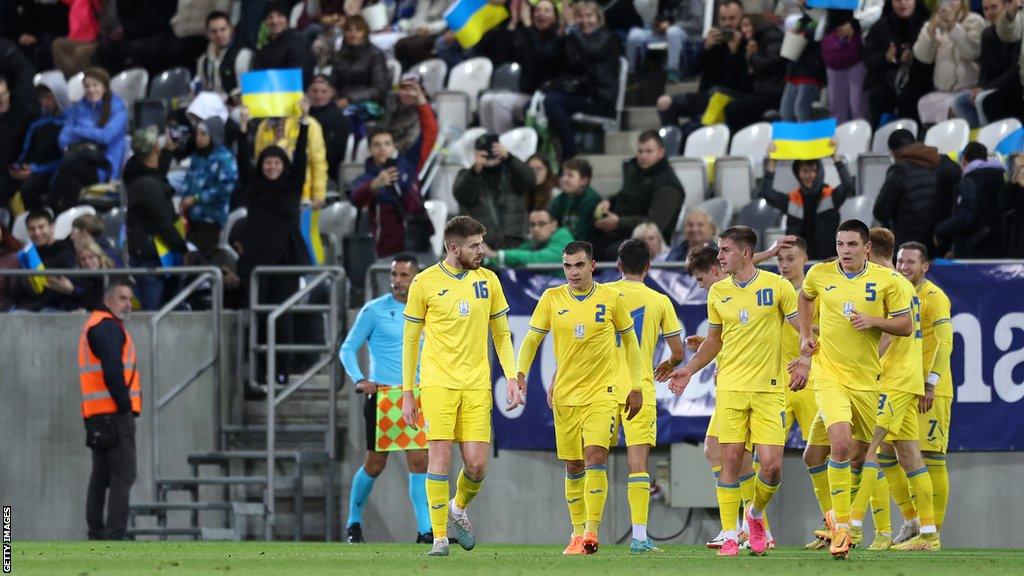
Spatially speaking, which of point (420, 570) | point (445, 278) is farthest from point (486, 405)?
point (420, 570)

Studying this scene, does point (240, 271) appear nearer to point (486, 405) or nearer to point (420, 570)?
point (486, 405)

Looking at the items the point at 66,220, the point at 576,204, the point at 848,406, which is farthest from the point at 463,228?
the point at 66,220

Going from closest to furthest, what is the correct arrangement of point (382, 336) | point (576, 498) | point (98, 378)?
1. point (576, 498)
2. point (382, 336)
3. point (98, 378)

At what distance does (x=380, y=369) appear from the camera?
636 inches

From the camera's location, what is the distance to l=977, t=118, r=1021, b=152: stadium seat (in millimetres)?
18656

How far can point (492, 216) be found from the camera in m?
17.9

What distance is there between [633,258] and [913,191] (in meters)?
4.04

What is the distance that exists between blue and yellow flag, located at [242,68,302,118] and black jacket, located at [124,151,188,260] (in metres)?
1.25

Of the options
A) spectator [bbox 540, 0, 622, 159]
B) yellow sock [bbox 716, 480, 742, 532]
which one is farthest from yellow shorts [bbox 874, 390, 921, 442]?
spectator [bbox 540, 0, 622, 159]

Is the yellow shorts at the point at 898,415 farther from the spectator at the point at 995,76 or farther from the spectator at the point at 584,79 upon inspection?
the spectator at the point at 584,79

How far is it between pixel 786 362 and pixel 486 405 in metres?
2.55

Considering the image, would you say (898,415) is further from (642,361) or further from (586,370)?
(586,370)

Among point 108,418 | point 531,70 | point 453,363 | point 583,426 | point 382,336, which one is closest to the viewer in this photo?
point 453,363

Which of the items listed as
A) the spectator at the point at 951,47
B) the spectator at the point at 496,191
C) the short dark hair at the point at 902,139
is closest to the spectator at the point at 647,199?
the spectator at the point at 496,191
